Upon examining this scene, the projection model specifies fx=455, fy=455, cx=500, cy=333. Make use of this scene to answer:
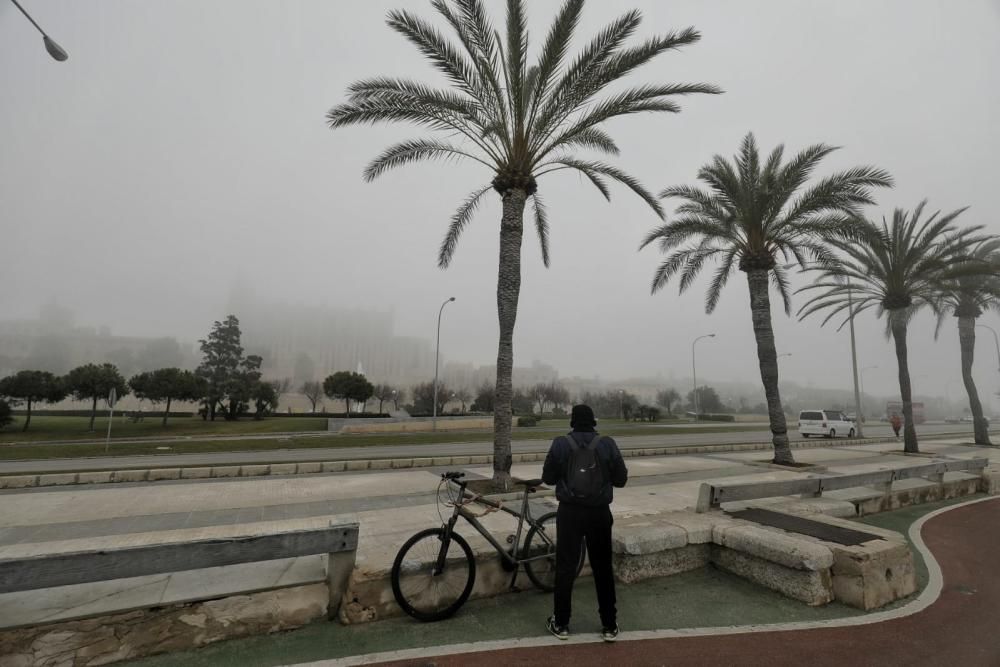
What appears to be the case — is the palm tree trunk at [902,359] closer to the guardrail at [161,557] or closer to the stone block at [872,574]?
the stone block at [872,574]

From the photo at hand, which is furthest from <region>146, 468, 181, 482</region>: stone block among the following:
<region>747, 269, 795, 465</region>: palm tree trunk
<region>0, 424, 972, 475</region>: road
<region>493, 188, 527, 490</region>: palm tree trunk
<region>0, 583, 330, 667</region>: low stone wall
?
<region>747, 269, 795, 465</region>: palm tree trunk

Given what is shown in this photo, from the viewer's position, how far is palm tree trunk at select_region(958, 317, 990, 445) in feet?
76.6

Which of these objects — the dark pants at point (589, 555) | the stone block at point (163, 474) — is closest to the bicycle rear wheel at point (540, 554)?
the dark pants at point (589, 555)

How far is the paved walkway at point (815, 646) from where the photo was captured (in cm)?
316

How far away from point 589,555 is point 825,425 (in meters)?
33.9

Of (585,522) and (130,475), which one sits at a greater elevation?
(585,522)

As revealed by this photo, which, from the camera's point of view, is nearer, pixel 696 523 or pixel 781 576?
pixel 781 576

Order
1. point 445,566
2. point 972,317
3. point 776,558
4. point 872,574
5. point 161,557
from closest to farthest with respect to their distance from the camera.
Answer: point 161,557 → point 445,566 → point 872,574 → point 776,558 → point 972,317

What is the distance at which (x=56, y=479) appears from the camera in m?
11.1

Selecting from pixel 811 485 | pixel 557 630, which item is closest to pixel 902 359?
pixel 811 485

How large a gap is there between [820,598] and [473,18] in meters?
11.0

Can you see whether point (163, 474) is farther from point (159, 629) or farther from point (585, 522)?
point (585, 522)

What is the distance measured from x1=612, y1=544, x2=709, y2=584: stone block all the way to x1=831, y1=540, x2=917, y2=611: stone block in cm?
122

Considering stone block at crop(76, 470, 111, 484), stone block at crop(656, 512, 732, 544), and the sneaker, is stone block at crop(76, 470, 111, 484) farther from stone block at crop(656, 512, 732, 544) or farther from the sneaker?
stone block at crop(656, 512, 732, 544)
